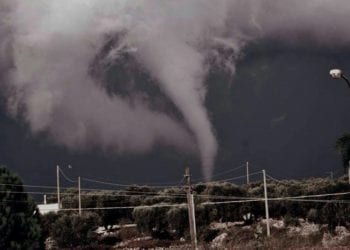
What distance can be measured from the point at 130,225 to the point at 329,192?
29307mm

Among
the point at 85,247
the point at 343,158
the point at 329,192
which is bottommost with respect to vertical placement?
the point at 85,247

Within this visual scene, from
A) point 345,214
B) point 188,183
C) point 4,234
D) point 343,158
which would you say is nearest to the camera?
point 188,183

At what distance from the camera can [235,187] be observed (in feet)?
286

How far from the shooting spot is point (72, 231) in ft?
239

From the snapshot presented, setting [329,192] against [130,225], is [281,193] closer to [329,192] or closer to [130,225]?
[329,192]

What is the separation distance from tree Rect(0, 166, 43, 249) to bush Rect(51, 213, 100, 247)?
45.8 feet

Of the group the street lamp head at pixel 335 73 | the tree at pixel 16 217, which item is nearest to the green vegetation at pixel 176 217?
the tree at pixel 16 217

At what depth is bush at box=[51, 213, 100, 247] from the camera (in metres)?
72.9

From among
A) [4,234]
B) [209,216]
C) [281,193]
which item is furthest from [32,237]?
[281,193]

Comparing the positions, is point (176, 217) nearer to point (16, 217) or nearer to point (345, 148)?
point (16, 217)

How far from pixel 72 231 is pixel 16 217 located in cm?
1648

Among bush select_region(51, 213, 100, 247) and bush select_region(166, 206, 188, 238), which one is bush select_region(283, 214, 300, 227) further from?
bush select_region(51, 213, 100, 247)

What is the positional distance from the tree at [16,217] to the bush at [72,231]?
13959 mm

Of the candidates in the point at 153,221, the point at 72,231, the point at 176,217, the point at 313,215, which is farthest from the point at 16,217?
the point at 313,215
